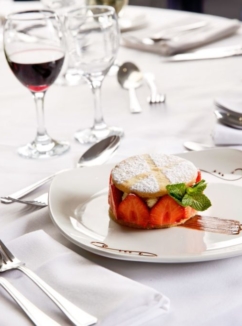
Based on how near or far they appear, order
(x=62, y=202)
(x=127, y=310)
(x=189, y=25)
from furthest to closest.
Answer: (x=189, y=25) → (x=62, y=202) → (x=127, y=310)

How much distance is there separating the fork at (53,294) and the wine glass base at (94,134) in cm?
44

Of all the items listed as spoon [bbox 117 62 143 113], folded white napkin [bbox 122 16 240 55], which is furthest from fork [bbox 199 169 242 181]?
folded white napkin [bbox 122 16 240 55]

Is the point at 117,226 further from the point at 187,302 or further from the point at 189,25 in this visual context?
the point at 189,25

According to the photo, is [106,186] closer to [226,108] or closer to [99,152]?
[99,152]

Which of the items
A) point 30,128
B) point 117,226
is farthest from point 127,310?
point 30,128

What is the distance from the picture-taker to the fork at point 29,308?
0.63 metres

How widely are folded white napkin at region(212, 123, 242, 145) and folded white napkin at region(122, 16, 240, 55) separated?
0.60 meters

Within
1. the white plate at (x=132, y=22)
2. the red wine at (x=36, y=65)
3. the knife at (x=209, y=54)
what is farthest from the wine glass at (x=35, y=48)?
the white plate at (x=132, y=22)

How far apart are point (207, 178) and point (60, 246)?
28 cm

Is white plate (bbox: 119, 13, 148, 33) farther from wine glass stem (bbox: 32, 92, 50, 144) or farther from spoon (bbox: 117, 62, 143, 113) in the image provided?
wine glass stem (bbox: 32, 92, 50, 144)

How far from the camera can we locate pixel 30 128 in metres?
1.26

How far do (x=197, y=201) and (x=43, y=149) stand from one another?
1.35ft

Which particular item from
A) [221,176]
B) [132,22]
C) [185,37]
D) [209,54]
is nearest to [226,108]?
[221,176]

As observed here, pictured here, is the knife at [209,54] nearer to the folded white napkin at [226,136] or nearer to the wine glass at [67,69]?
the wine glass at [67,69]
